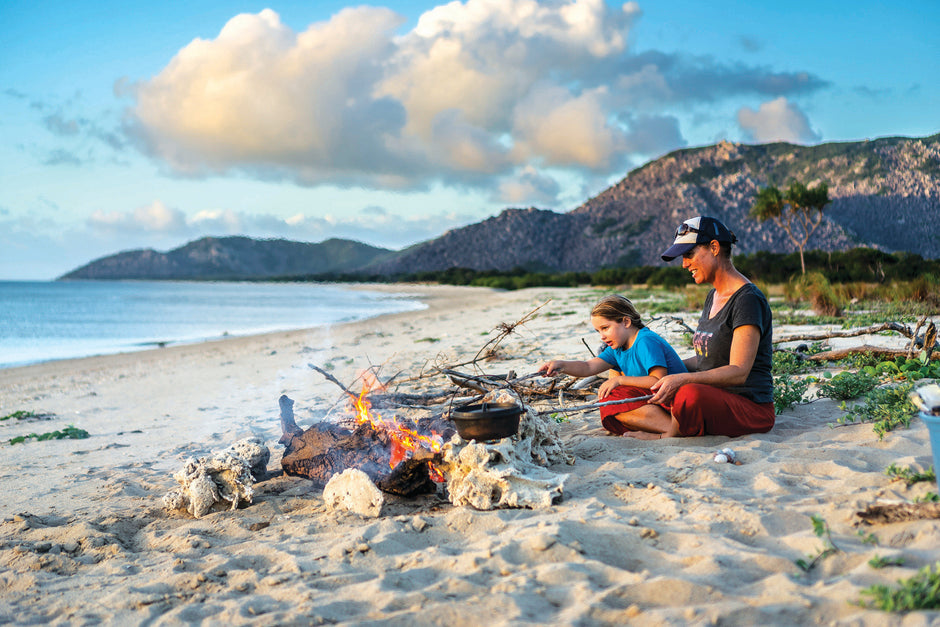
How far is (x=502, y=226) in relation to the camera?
118812mm

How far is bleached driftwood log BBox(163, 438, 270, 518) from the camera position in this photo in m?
3.91

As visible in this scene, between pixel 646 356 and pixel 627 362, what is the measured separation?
23 cm

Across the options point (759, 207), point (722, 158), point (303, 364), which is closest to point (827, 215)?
point (722, 158)

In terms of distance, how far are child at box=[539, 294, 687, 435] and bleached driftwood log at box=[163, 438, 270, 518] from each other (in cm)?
222

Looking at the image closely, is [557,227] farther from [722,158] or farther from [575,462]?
[575,462]

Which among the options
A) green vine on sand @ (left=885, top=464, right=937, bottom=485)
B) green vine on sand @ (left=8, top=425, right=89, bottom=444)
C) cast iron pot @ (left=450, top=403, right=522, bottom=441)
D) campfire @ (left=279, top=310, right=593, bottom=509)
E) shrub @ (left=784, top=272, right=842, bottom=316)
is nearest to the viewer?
green vine on sand @ (left=885, top=464, right=937, bottom=485)

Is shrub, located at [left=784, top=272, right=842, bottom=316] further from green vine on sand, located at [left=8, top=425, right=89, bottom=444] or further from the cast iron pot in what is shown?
green vine on sand, located at [left=8, top=425, right=89, bottom=444]

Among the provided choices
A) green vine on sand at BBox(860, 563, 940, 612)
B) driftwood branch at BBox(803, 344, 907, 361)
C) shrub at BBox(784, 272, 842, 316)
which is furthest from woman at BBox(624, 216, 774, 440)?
shrub at BBox(784, 272, 842, 316)

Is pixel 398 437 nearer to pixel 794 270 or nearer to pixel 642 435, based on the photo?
pixel 642 435

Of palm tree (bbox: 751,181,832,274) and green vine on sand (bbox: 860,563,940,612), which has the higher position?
palm tree (bbox: 751,181,832,274)

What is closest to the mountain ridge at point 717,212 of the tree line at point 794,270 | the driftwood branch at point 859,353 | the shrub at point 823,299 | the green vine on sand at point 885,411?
the tree line at point 794,270

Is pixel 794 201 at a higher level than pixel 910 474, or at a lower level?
higher

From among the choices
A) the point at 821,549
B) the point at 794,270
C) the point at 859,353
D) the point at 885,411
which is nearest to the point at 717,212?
the point at 794,270

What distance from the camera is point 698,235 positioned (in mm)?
4184
